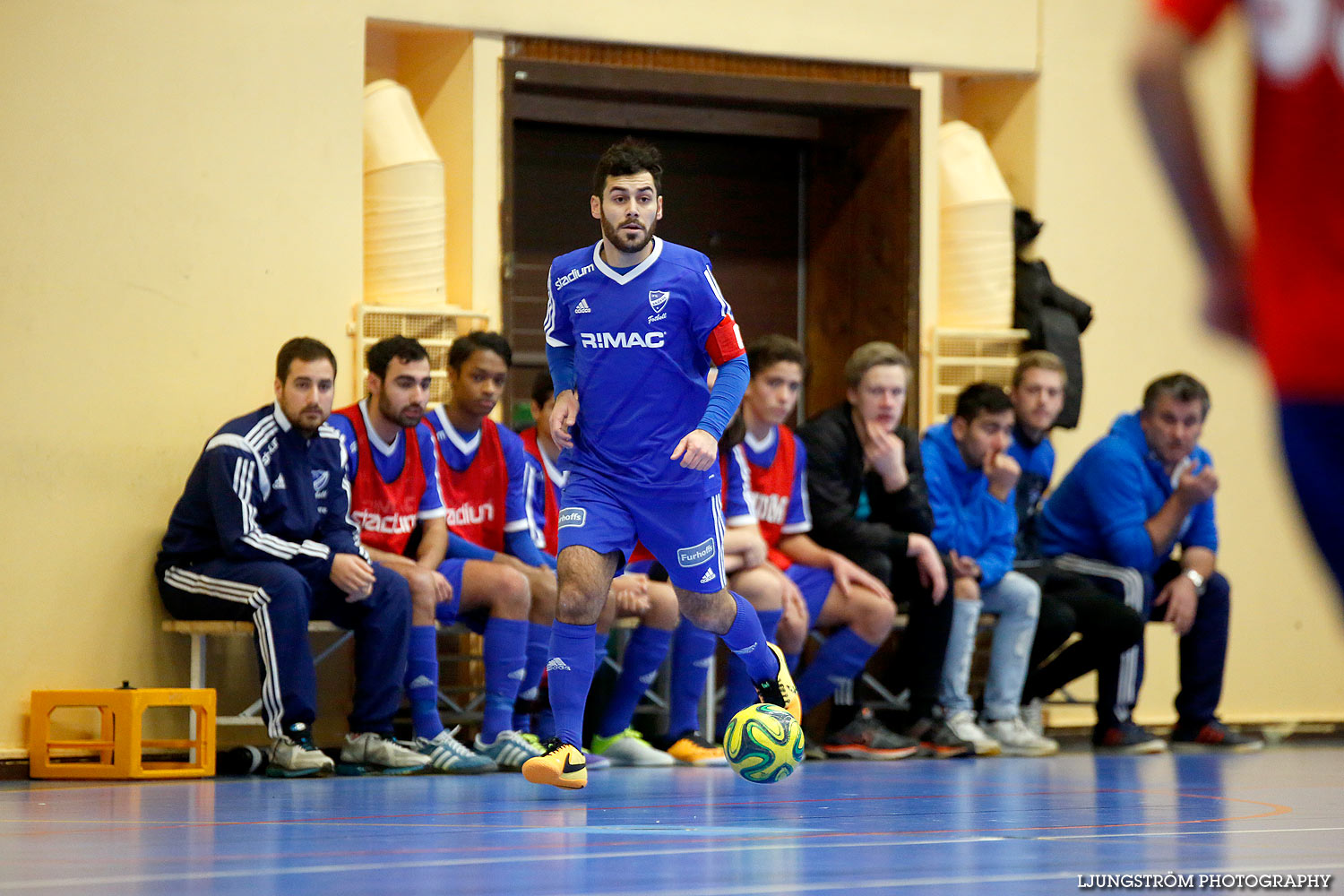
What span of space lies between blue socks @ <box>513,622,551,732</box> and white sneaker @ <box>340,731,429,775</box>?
0.58m

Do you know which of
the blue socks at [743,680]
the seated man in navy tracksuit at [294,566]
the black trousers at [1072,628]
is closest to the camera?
the seated man in navy tracksuit at [294,566]

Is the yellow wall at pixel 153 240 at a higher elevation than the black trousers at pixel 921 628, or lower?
higher

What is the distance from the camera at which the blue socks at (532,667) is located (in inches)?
258

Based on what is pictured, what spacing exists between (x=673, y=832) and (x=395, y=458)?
3.04m

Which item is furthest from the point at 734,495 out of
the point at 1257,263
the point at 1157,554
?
the point at 1257,263

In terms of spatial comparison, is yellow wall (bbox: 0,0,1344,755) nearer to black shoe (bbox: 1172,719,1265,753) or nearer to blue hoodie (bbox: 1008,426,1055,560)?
blue hoodie (bbox: 1008,426,1055,560)

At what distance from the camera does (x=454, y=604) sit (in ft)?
21.1

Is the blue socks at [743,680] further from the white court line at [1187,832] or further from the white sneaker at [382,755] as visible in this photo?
the white court line at [1187,832]

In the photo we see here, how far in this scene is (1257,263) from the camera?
1937mm

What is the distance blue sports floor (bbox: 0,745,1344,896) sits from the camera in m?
3.03

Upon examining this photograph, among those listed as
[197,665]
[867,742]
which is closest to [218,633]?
[197,665]

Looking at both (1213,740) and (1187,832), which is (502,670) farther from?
(1213,740)

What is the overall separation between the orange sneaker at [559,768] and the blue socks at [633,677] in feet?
5.80

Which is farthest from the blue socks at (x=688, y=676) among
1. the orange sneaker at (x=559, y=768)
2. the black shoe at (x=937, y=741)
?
the orange sneaker at (x=559, y=768)
